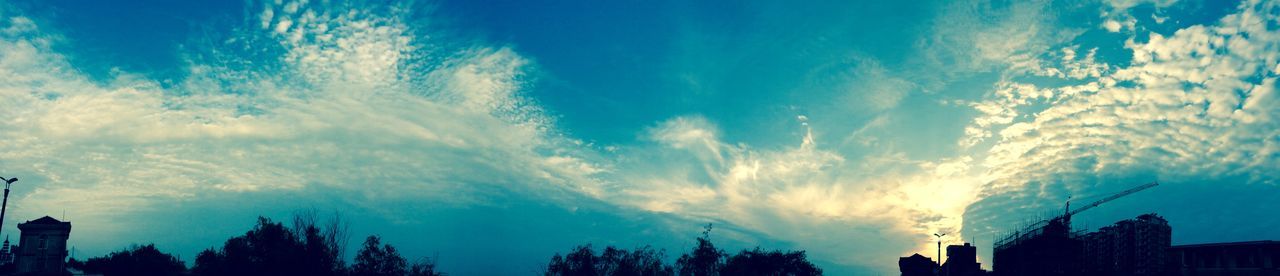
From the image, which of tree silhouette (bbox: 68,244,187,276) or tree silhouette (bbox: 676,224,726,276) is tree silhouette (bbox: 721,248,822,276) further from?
tree silhouette (bbox: 68,244,187,276)

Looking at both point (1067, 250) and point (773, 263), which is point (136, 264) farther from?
point (1067, 250)

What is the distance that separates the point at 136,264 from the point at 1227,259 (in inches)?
5217

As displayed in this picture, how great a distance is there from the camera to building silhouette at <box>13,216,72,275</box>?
8600 centimetres

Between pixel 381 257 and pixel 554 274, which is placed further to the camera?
pixel 554 274

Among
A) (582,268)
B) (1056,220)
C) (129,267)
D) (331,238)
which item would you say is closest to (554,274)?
(582,268)

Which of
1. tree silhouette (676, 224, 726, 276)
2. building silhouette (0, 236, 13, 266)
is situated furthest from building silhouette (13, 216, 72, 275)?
tree silhouette (676, 224, 726, 276)

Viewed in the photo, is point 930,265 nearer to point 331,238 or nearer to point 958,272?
point 958,272

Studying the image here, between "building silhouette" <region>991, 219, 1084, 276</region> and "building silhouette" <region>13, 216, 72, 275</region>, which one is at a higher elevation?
"building silhouette" <region>991, 219, 1084, 276</region>

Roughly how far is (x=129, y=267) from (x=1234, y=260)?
134m

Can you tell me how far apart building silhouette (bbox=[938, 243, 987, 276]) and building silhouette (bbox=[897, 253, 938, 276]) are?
2.98 meters

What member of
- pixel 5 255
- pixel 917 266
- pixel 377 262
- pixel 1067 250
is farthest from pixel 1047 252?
pixel 5 255

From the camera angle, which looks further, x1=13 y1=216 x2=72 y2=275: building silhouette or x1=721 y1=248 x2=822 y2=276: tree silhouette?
x1=721 y1=248 x2=822 y2=276: tree silhouette

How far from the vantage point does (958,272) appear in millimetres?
125688

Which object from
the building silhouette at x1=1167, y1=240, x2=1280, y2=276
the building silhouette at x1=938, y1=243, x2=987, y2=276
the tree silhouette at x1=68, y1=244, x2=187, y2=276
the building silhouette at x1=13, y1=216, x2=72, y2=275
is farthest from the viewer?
the building silhouette at x1=938, y1=243, x2=987, y2=276
